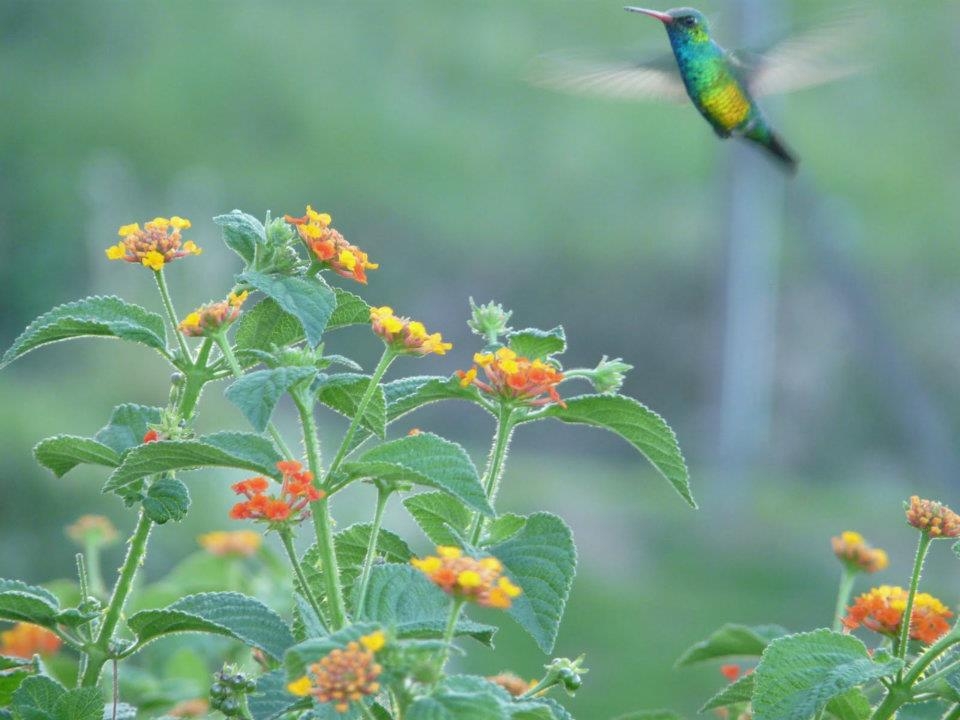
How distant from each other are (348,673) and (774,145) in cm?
107

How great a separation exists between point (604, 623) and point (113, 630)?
10.4 feet

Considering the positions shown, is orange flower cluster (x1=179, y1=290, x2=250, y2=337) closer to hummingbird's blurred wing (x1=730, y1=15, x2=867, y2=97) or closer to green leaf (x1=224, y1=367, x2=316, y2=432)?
green leaf (x1=224, y1=367, x2=316, y2=432)

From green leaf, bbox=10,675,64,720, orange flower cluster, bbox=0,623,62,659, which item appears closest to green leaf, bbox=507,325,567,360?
green leaf, bbox=10,675,64,720

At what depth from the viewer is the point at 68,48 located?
635 centimetres

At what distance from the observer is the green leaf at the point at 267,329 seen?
0.79m

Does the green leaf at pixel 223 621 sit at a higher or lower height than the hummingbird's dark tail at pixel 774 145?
lower

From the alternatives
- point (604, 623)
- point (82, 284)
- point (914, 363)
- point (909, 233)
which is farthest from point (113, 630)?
point (909, 233)

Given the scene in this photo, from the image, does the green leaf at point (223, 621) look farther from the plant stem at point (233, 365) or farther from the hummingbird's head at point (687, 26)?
the hummingbird's head at point (687, 26)

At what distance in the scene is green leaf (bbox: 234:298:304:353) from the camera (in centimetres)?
79

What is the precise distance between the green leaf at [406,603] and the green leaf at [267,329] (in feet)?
0.57

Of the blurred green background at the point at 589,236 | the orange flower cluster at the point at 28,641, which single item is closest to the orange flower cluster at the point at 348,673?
the orange flower cluster at the point at 28,641

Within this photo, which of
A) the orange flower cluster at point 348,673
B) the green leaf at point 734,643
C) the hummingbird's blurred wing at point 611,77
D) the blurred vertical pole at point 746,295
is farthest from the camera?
the blurred vertical pole at point 746,295

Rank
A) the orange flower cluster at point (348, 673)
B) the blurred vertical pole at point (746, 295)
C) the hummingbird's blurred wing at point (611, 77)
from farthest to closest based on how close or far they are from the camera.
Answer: the blurred vertical pole at point (746, 295) < the hummingbird's blurred wing at point (611, 77) < the orange flower cluster at point (348, 673)

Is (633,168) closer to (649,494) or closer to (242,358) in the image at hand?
(649,494)
